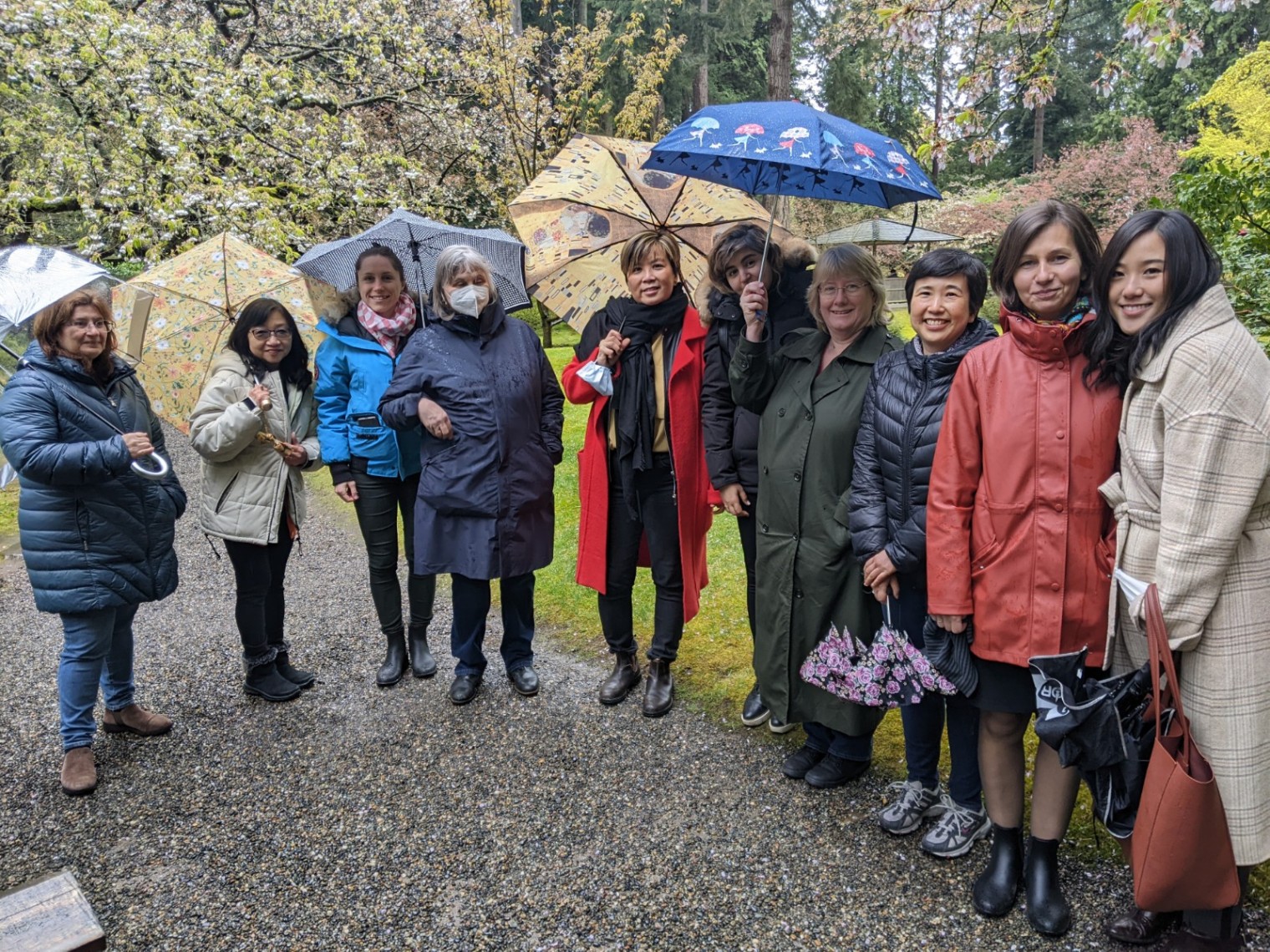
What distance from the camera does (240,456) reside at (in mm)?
3857

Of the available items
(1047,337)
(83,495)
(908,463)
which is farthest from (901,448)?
(83,495)

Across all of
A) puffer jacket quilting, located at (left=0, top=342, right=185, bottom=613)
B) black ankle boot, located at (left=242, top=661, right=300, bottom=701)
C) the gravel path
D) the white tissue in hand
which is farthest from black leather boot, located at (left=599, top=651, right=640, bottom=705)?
puffer jacket quilting, located at (left=0, top=342, right=185, bottom=613)

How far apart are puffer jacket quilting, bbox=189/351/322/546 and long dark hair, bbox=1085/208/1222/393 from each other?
10.9ft

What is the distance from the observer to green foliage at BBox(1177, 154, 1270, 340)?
4.07 meters

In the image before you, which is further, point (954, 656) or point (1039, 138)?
point (1039, 138)

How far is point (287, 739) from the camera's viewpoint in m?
3.74

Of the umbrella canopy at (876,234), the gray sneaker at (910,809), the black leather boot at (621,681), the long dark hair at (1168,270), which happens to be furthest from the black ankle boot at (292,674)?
the umbrella canopy at (876,234)

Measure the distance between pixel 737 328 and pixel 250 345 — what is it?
7.33ft

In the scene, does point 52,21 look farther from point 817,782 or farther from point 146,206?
point 817,782

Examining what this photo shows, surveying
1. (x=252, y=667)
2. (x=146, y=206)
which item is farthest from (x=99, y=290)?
(x=146, y=206)

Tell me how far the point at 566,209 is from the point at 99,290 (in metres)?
2.03

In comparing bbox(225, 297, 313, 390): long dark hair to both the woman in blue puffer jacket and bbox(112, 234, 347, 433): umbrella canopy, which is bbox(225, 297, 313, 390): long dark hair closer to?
bbox(112, 234, 347, 433): umbrella canopy

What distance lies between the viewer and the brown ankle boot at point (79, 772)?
3342mm

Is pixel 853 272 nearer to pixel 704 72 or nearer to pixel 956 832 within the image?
pixel 956 832
